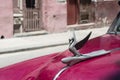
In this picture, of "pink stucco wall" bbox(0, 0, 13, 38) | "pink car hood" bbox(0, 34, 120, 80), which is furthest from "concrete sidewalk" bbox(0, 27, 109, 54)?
"pink stucco wall" bbox(0, 0, 13, 38)

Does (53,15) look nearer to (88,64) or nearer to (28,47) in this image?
(28,47)

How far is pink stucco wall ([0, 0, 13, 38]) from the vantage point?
841 centimetres

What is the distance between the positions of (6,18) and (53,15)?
68.1 inches

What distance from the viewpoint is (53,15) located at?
9945mm

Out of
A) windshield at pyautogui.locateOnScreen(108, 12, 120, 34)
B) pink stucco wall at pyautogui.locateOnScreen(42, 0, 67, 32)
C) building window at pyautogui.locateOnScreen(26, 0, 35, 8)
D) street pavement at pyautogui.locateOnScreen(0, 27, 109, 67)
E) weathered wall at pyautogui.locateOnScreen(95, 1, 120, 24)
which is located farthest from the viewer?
weathered wall at pyautogui.locateOnScreen(95, 1, 120, 24)

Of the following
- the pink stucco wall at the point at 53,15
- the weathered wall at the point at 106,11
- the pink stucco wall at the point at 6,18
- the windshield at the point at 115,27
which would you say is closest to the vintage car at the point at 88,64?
the windshield at the point at 115,27

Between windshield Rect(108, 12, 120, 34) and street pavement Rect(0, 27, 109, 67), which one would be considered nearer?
windshield Rect(108, 12, 120, 34)

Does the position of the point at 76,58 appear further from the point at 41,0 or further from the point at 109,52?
the point at 41,0

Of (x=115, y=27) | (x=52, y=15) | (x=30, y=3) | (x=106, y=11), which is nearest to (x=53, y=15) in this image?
(x=52, y=15)

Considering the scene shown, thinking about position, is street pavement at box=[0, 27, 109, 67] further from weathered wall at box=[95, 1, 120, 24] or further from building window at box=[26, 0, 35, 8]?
weathered wall at box=[95, 1, 120, 24]

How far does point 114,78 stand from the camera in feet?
5.10

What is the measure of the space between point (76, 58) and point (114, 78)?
0.24 m

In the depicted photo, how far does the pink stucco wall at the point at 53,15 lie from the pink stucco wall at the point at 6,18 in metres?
1.33

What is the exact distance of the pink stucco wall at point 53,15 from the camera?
9.81m
